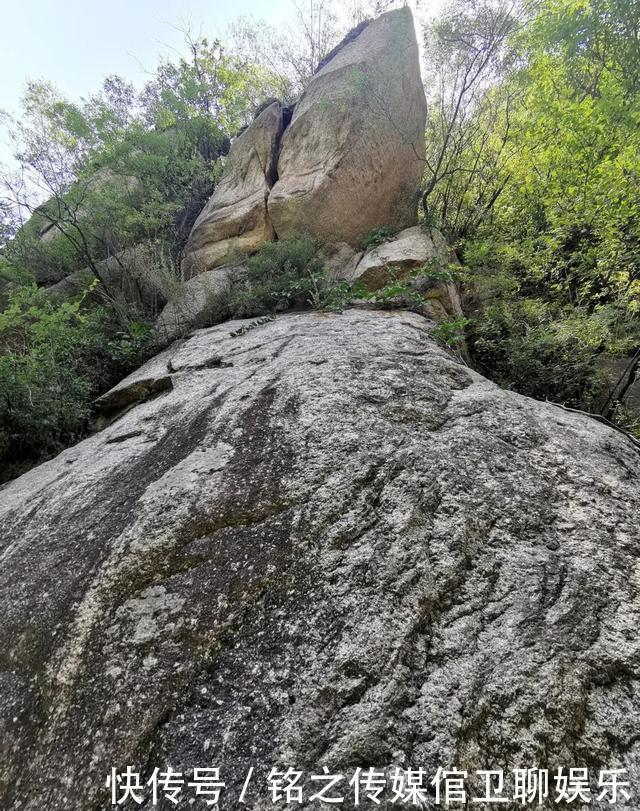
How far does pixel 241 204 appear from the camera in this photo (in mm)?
9648

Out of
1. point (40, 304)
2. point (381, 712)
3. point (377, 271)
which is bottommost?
point (381, 712)

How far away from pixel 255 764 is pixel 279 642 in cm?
48

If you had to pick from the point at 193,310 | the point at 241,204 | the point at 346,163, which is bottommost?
the point at 193,310

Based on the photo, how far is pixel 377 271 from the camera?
7211 mm

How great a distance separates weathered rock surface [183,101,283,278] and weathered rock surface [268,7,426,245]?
534mm

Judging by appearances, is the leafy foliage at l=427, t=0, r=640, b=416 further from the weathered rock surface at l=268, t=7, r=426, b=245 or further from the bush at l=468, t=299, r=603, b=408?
the weathered rock surface at l=268, t=7, r=426, b=245

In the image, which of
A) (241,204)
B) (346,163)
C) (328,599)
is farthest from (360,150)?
(328,599)

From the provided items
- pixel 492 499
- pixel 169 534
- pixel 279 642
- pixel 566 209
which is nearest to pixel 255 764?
pixel 279 642

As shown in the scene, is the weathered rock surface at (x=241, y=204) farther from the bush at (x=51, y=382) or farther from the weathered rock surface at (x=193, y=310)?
the bush at (x=51, y=382)

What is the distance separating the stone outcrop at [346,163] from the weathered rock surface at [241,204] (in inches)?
1.2

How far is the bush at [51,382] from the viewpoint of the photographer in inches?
218

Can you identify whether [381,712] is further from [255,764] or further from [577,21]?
[577,21]

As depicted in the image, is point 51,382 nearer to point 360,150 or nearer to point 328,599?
point 328,599

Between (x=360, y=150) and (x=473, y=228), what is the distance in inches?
135
